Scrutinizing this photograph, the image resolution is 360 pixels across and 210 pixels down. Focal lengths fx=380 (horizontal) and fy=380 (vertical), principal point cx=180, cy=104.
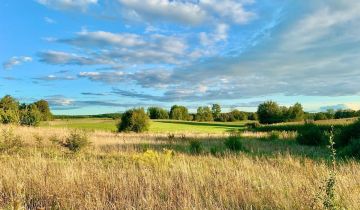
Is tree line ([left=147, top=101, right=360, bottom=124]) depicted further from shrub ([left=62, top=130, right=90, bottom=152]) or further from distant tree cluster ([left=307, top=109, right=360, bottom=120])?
shrub ([left=62, top=130, right=90, bottom=152])

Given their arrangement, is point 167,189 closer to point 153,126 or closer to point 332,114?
point 153,126

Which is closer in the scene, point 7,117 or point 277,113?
point 7,117

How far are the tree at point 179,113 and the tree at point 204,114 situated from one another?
4.08m

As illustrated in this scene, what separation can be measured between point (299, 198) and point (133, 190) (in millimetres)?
2797

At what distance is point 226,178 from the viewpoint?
294 inches

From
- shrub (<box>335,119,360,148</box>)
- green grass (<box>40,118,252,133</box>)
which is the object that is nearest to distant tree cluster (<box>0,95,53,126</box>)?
green grass (<box>40,118,252,133</box>)

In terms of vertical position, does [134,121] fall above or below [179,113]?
below

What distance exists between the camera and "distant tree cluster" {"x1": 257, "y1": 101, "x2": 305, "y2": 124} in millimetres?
97312

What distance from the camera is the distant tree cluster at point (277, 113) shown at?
9731 cm

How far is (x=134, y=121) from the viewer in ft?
165

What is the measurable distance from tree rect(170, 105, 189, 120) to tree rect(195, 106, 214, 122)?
13.4 feet

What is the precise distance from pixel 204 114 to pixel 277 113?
3536 centimetres

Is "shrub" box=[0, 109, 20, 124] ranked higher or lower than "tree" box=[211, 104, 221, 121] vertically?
lower

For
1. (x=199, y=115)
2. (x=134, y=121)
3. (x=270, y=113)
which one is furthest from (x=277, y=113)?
(x=134, y=121)
